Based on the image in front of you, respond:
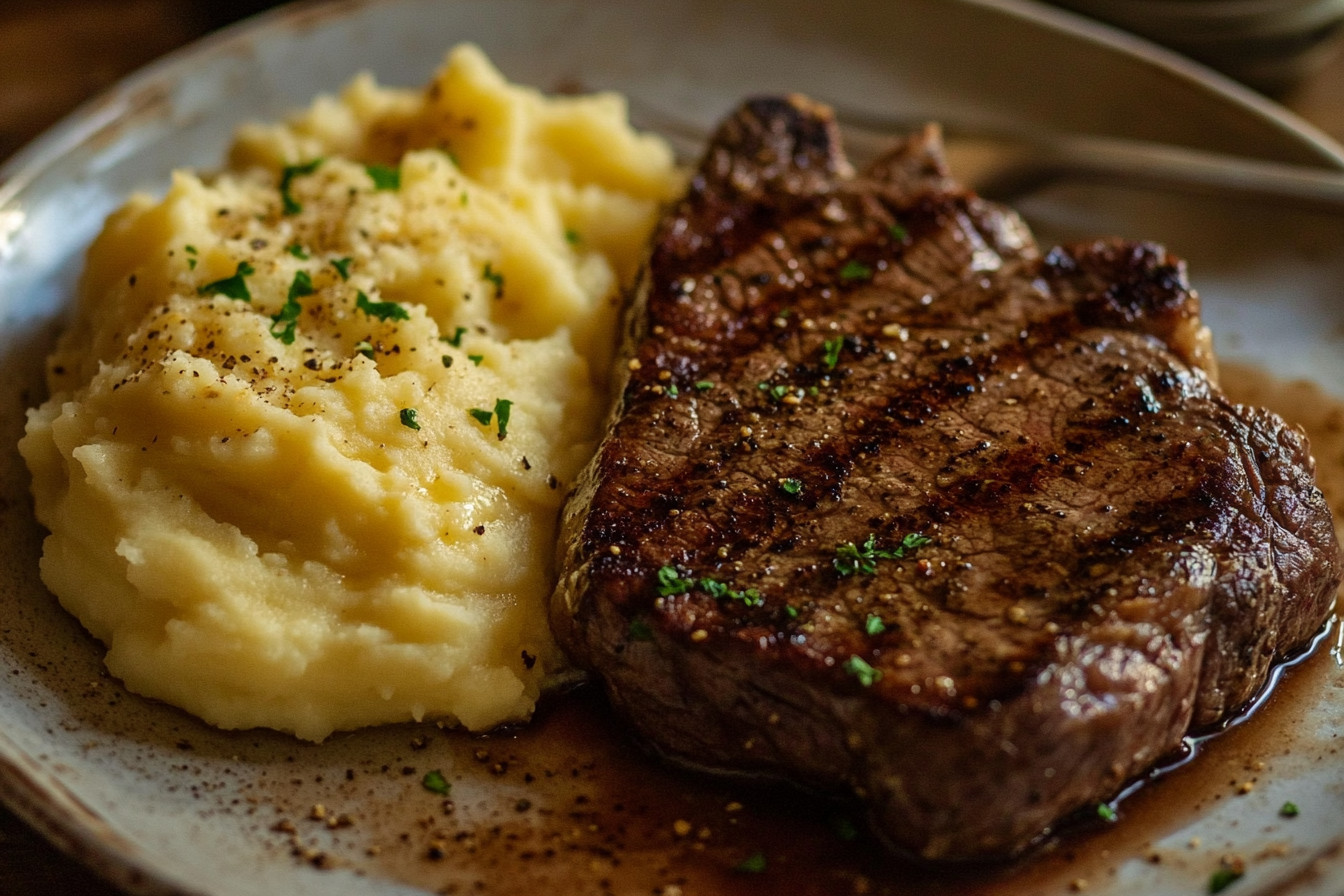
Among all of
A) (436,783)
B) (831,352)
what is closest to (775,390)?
(831,352)

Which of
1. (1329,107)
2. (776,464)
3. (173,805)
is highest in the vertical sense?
(1329,107)

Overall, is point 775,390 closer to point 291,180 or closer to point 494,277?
point 494,277

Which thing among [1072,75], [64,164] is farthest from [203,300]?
[1072,75]

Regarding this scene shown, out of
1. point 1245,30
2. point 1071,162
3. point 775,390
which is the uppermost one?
point 1245,30

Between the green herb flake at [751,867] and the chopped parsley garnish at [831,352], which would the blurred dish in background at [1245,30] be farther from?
the green herb flake at [751,867]

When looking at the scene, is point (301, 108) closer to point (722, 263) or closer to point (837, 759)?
point (722, 263)

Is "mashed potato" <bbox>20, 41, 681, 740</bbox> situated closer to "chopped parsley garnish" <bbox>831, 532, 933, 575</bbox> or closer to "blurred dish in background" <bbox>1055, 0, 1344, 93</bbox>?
"chopped parsley garnish" <bbox>831, 532, 933, 575</bbox>

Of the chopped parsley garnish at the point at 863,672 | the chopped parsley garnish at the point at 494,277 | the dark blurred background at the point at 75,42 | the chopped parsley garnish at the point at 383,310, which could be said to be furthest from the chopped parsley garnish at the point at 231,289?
the dark blurred background at the point at 75,42
